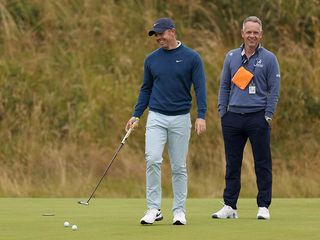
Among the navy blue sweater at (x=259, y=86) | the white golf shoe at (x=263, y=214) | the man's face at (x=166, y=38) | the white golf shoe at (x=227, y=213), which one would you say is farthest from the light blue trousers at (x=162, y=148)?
the white golf shoe at (x=263, y=214)

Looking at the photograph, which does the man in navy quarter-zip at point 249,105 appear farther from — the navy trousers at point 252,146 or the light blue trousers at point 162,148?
the light blue trousers at point 162,148

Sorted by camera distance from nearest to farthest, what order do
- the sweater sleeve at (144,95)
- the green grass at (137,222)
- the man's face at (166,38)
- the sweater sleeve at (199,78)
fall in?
the green grass at (137,222), the man's face at (166,38), the sweater sleeve at (199,78), the sweater sleeve at (144,95)

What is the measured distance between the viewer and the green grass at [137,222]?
399 inches

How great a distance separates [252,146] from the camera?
12.0 meters

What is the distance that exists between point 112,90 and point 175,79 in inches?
445

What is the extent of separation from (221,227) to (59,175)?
838 centimetres

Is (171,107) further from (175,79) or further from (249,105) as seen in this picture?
(249,105)

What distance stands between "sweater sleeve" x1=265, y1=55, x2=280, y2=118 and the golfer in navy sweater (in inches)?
34.5

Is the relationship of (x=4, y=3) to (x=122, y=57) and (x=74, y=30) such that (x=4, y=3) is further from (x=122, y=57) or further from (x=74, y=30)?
(x=122, y=57)

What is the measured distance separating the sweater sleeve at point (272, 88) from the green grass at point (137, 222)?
1116 mm

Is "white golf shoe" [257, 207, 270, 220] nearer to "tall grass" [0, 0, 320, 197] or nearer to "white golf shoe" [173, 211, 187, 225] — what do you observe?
Answer: "white golf shoe" [173, 211, 187, 225]

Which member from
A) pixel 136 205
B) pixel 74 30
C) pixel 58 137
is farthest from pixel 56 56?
pixel 136 205

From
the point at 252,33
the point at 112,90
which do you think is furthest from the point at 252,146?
the point at 112,90

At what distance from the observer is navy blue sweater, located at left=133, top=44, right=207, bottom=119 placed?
10992 mm
